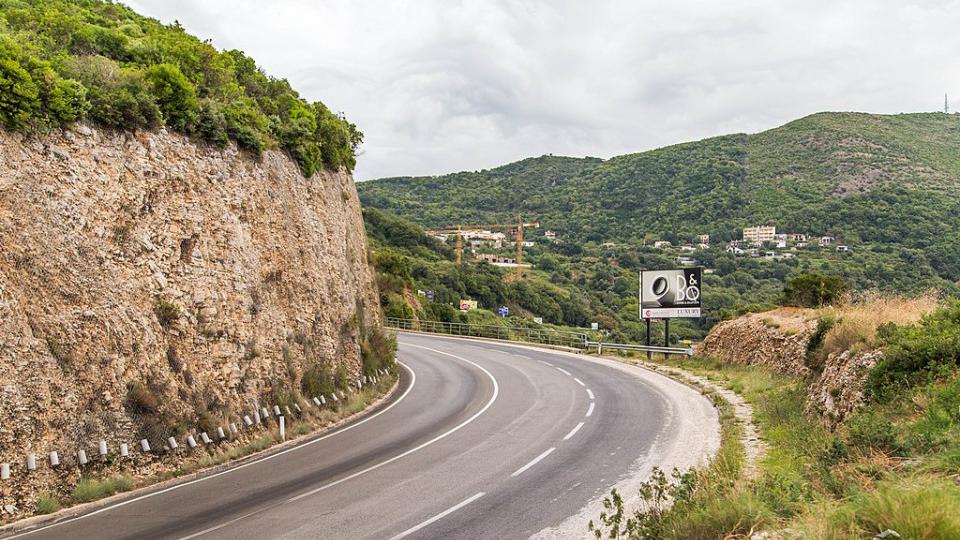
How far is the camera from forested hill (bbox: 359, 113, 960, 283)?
84.6 metres

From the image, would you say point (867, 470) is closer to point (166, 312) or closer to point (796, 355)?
point (166, 312)

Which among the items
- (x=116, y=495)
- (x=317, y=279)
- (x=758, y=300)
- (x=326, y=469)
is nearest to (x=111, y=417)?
(x=116, y=495)

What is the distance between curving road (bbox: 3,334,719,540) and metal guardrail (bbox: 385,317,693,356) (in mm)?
16412

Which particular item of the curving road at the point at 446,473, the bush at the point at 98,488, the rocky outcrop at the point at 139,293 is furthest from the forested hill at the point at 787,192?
the bush at the point at 98,488

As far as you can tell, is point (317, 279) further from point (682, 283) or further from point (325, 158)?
point (682, 283)

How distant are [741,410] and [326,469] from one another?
38.9 feet

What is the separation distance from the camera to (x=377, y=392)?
22.1 meters

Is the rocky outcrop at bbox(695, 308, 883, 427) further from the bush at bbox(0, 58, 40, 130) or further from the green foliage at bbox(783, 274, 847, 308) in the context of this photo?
the bush at bbox(0, 58, 40, 130)

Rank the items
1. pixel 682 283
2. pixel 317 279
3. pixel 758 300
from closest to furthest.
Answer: pixel 317 279, pixel 682 283, pixel 758 300

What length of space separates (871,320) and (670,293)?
1854 cm

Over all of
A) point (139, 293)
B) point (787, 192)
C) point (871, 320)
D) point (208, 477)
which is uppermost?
point (787, 192)

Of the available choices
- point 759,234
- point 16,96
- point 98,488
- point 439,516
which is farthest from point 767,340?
point 759,234

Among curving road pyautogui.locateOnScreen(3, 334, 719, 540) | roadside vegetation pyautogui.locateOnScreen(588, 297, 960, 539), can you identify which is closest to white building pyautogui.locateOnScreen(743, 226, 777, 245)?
curving road pyautogui.locateOnScreen(3, 334, 719, 540)

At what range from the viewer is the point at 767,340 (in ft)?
79.4
